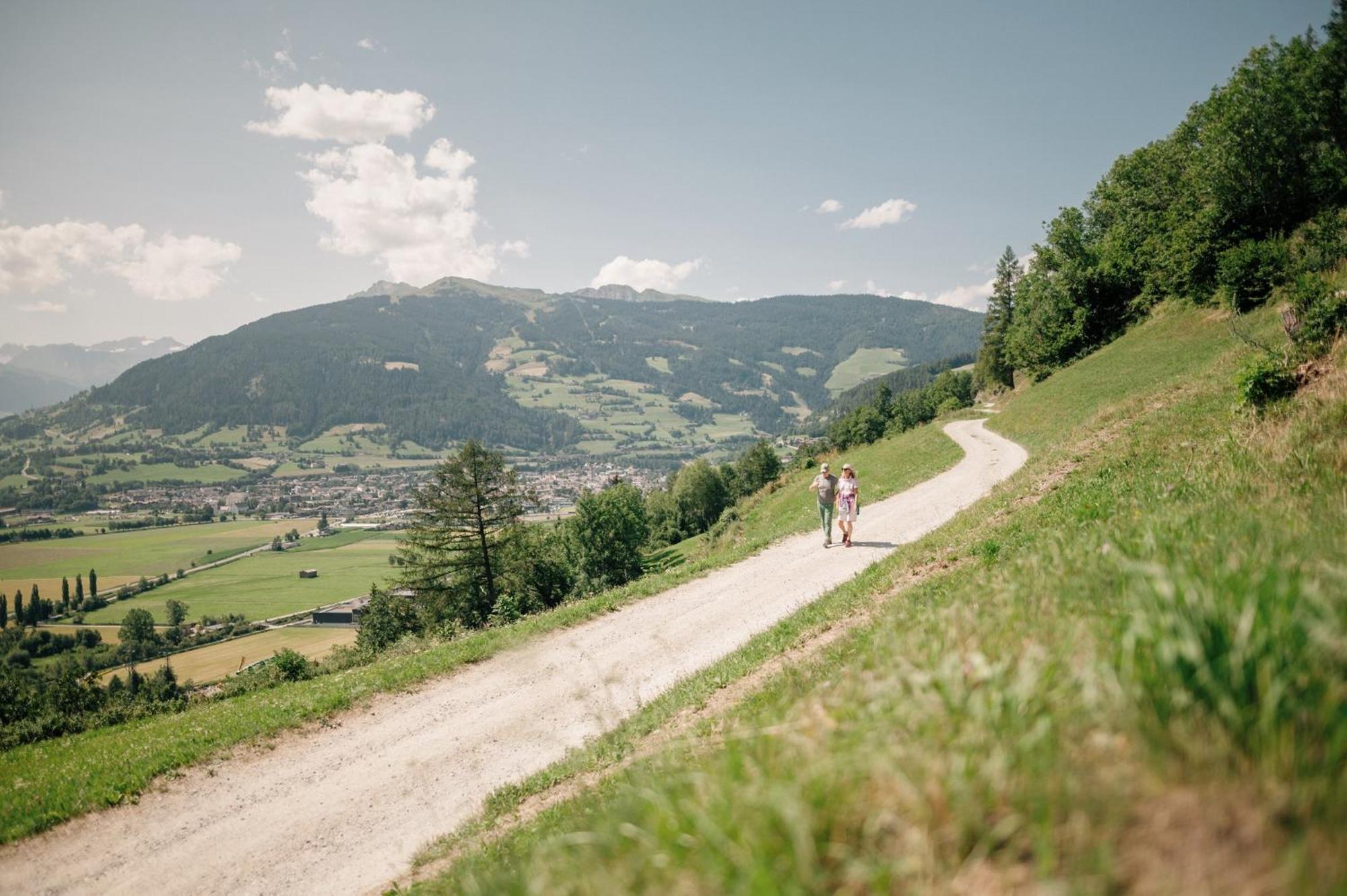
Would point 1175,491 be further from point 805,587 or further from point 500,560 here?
point 500,560

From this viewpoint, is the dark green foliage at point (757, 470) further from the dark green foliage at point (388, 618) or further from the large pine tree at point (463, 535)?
the large pine tree at point (463, 535)

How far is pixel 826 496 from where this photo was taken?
19.9 metres

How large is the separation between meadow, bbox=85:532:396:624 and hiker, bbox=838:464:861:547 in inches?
3838

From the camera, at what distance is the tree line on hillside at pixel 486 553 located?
137 ft

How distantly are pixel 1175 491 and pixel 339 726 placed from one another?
1513 centimetres

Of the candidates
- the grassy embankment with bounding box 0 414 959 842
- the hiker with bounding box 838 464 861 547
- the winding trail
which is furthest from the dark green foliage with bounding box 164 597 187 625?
the hiker with bounding box 838 464 861 547

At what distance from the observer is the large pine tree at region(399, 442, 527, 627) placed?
136 feet

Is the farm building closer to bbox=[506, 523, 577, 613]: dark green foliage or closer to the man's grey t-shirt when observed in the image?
bbox=[506, 523, 577, 613]: dark green foliage

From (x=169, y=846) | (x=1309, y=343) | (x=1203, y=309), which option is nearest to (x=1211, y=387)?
(x=1309, y=343)

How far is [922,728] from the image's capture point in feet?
7.93

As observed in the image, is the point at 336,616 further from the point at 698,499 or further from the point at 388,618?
the point at 698,499

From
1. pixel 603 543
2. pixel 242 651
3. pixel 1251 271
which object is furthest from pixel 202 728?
pixel 242 651

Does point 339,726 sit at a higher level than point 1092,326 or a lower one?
lower

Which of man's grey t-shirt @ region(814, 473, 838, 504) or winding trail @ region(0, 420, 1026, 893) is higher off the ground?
man's grey t-shirt @ region(814, 473, 838, 504)
